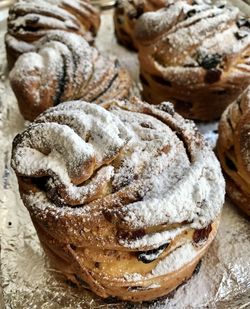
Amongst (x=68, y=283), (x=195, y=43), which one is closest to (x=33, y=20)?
(x=195, y=43)

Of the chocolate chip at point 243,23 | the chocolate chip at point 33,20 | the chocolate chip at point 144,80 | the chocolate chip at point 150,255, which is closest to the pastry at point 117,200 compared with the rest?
the chocolate chip at point 150,255

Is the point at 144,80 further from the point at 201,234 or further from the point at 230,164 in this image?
the point at 201,234

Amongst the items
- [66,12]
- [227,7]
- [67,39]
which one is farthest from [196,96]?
[66,12]

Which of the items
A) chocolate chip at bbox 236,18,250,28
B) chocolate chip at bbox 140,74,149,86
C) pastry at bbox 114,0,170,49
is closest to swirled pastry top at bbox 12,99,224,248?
chocolate chip at bbox 140,74,149,86

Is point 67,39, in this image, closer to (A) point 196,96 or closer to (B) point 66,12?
(B) point 66,12

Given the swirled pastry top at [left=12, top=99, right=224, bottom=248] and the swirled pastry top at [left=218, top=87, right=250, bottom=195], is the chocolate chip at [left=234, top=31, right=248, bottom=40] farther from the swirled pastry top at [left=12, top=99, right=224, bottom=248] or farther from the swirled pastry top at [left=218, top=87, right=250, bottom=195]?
the swirled pastry top at [left=12, top=99, right=224, bottom=248]

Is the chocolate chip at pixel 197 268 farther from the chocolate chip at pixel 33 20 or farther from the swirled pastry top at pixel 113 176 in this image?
the chocolate chip at pixel 33 20
